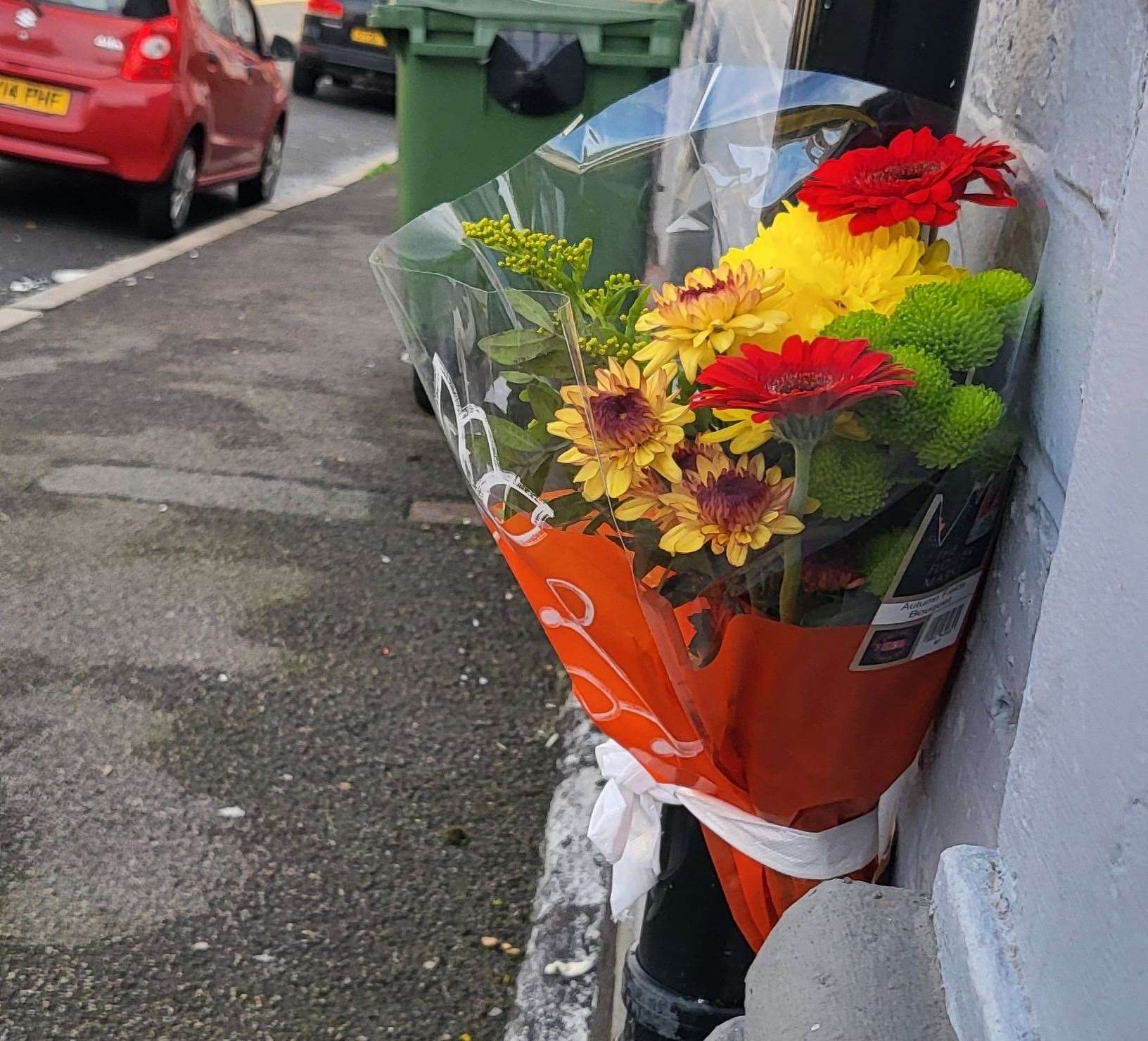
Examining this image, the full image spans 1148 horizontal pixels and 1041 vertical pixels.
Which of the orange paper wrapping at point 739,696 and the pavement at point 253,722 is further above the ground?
the orange paper wrapping at point 739,696

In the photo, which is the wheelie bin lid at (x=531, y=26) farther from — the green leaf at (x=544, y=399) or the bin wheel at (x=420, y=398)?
the green leaf at (x=544, y=399)

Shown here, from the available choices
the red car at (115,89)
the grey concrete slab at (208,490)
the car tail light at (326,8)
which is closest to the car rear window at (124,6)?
the red car at (115,89)

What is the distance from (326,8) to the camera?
1703 cm

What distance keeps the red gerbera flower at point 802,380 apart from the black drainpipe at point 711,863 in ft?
2.00

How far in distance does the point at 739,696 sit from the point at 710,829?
274mm

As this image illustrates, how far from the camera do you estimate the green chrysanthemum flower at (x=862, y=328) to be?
4.66 feet

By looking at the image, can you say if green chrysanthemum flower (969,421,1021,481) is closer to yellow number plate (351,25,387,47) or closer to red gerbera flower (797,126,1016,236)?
red gerbera flower (797,126,1016,236)

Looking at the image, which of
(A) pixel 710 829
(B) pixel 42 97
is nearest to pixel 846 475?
(A) pixel 710 829

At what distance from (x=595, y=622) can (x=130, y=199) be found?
9.15 meters

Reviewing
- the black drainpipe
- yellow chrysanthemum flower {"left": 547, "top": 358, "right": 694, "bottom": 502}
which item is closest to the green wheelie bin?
the black drainpipe

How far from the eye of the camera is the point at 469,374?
5.14 ft

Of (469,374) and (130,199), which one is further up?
(469,374)

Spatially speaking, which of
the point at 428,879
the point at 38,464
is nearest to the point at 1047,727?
the point at 428,879

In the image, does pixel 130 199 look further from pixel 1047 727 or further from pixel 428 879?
pixel 1047 727
